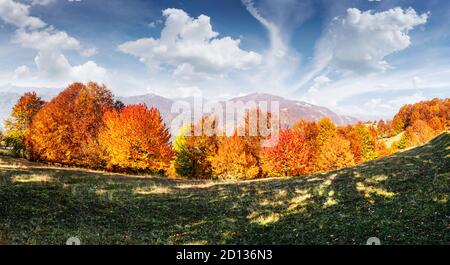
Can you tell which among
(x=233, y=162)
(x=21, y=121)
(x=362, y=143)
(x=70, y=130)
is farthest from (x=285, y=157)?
(x=21, y=121)

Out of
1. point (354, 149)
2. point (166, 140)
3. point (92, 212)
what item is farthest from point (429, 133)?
point (92, 212)

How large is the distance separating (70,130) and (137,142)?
19.2 meters

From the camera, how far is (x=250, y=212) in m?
22.6

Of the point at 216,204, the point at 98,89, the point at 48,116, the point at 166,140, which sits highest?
the point at 98,89

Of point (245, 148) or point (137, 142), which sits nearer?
point (137, 142)

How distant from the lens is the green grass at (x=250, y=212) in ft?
50.8

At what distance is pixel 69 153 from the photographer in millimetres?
62656

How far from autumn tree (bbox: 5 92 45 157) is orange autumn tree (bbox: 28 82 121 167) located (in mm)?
5764

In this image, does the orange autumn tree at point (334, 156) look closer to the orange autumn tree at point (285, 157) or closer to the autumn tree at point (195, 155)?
the orange autumn tree at point (285, 157)

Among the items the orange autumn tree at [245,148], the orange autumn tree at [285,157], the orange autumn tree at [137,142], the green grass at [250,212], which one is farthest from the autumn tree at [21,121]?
the orange autumn tree at [285,157]

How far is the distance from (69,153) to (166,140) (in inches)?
851

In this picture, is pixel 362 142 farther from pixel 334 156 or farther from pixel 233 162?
pixel 233 162

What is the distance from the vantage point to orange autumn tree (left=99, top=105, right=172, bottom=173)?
53719mm
